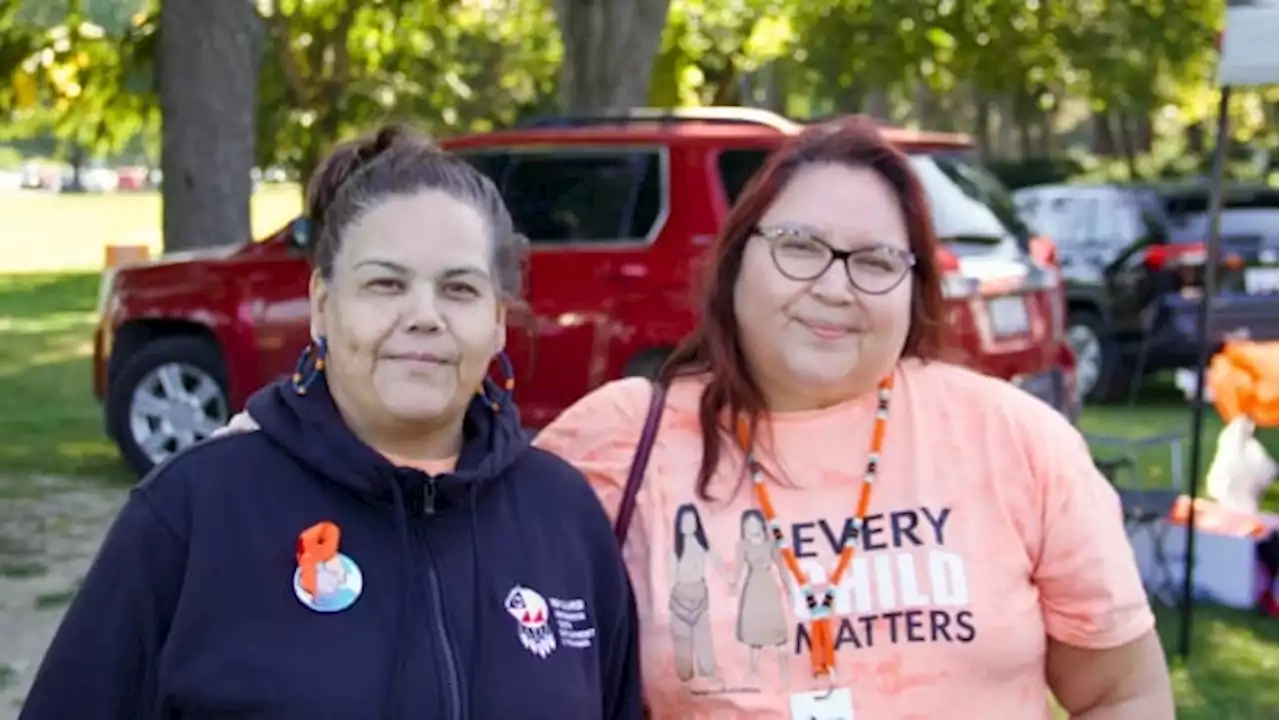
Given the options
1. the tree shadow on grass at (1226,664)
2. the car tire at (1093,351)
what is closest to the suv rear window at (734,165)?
the tree shadow on grass at (1226,664)

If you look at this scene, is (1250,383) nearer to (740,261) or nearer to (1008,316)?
(1008,316)

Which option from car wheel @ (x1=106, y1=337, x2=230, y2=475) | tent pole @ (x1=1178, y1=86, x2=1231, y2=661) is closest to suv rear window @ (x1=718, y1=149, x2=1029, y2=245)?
tent pole @ (x1=1178, y1=86, x2=1231, y2=661)

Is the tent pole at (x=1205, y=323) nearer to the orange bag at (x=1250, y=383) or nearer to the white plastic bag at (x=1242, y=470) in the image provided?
the orange bag at (x=1250, y=383)

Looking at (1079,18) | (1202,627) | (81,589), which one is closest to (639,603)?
(81,589)

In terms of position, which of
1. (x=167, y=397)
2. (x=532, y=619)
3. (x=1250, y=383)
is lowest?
(x=167, y=397)

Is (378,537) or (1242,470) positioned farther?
(1242,470)

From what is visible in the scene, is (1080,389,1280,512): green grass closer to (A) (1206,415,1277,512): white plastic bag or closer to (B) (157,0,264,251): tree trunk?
(A) (1206,415,1277,512): white plastic bag

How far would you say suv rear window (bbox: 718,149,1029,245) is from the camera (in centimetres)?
757

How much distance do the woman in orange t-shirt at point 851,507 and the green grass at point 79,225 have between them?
59.6ft

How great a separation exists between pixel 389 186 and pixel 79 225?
4270cm

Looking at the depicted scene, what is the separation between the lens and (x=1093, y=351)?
13.2m

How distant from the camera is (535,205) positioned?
26.4 ft

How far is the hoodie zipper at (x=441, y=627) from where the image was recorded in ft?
6.50

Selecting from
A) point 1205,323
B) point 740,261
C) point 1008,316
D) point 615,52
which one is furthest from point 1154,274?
point 740,261
